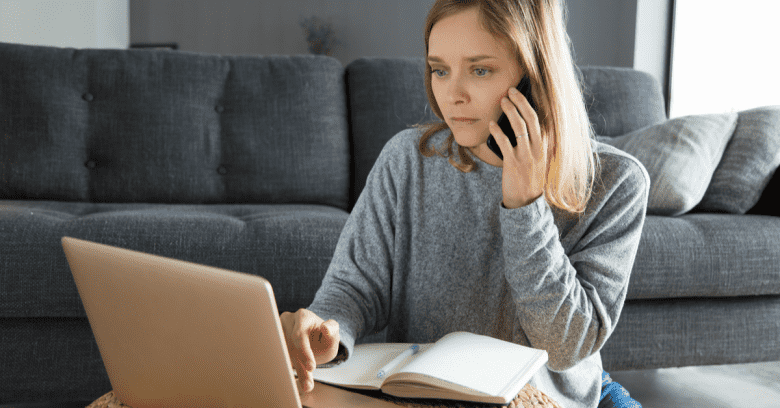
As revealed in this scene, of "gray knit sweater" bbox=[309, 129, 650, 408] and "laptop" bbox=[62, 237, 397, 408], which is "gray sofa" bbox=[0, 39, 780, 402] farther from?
"laptop" bbox=[62, 237, 397, 408]

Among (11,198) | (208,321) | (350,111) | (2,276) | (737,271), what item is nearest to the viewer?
(208,321)

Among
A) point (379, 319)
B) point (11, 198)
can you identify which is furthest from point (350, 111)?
point (379, 319)

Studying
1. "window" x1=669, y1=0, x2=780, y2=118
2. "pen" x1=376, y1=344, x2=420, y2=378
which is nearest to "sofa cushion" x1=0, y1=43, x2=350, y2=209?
"pen" x1=376, y1=344, x2=420, y2=378

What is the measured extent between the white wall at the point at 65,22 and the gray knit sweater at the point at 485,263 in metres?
3.07

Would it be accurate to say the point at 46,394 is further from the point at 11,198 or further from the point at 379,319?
the point at 379,319

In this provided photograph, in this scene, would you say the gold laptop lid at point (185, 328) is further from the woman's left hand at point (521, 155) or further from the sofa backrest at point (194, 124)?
the sofa backrest at point (194, 124)

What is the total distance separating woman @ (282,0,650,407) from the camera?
2.05 feet

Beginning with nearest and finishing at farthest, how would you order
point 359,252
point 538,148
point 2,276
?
point 538,148 → point 359,252 → point 2,276

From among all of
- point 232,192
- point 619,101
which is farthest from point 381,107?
point 619,101

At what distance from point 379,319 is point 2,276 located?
84cm

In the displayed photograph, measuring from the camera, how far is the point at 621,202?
72 cm

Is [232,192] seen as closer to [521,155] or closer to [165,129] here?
[165,129]

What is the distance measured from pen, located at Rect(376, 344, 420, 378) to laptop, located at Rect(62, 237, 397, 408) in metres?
0.03

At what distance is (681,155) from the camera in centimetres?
147
